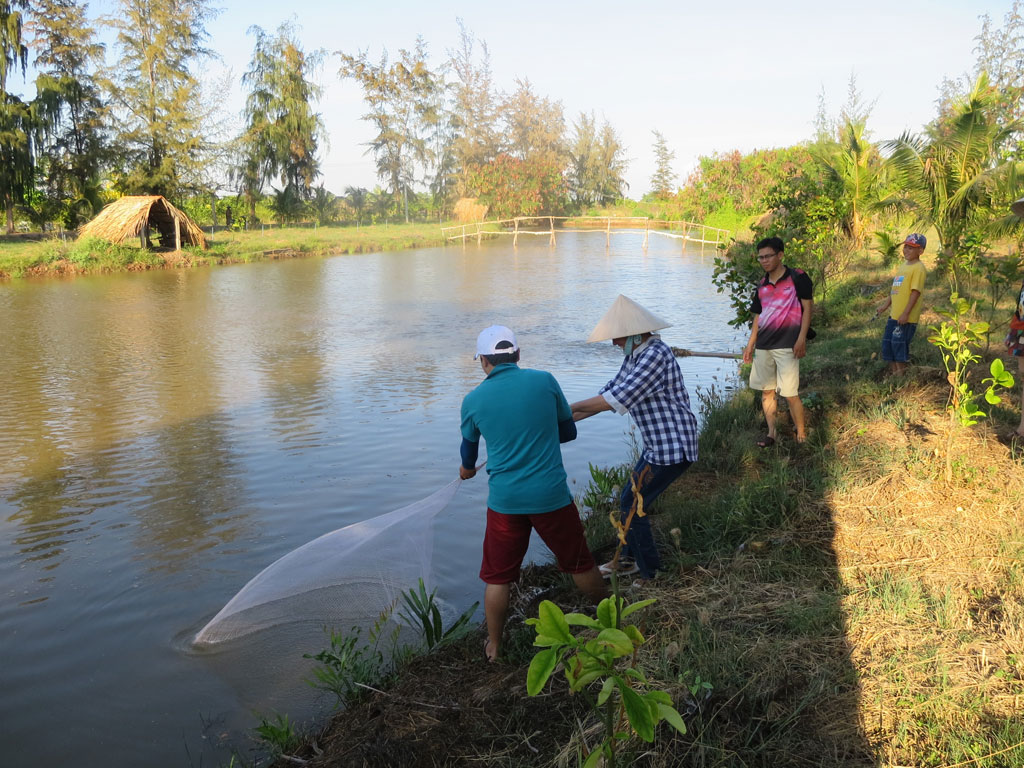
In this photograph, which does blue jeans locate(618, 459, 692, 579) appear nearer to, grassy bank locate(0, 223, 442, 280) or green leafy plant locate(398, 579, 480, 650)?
green leafy plant locate(398, 579, 480, 650)

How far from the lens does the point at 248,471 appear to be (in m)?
6.45

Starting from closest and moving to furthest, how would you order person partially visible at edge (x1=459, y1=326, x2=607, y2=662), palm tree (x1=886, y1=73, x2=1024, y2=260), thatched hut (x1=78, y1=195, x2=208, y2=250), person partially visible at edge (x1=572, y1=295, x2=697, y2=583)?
person partially visible at edge (x1=459, y1=326, x2=607, y2=662) → person partially visible at edge (x1=572, y1=295, x2=697, y2=583) → palm tree (x1=886, y1=73, x2=1024, y2=260) → thatched hut (x1=78, y1=195, x2=208, y2=250)

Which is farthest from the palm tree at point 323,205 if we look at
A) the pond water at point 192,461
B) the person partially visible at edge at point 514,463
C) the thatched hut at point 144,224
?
the person partially visible at edge at point 514,463

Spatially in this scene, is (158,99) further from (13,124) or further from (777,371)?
(777,371)

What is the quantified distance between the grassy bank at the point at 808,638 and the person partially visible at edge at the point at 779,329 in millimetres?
519

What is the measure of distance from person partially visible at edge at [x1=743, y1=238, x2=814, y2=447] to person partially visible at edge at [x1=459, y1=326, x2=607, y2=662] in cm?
251

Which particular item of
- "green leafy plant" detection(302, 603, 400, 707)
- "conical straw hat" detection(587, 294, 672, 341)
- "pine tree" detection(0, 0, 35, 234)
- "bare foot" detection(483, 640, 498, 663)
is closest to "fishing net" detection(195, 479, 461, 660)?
"green leafy plant" detection(302, 603, 400, 707)

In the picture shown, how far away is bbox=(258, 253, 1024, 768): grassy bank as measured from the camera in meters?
2.40

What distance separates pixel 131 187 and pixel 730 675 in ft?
110

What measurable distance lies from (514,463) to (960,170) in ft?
39.7

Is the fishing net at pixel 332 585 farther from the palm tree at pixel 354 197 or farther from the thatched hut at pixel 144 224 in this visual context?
the palm tree at pixel 354 197

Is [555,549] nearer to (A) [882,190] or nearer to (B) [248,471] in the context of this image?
(B) [248,471]

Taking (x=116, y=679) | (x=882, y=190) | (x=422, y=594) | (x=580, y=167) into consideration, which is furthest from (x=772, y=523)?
(x=580, y=167)

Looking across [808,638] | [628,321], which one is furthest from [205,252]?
[808,638]
